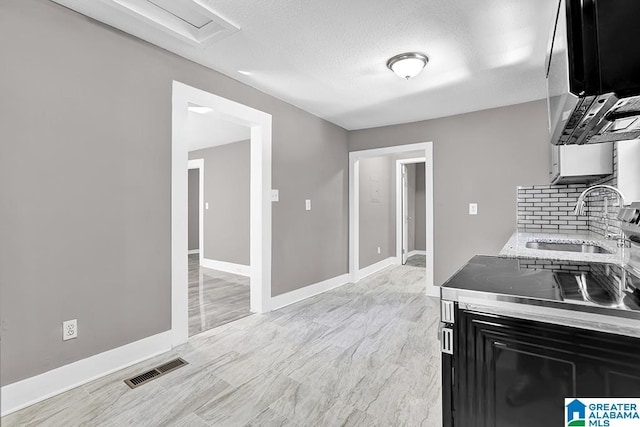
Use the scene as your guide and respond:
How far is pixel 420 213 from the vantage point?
24.7ft

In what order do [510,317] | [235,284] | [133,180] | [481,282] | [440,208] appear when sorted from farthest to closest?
[235,284], [440,208], [133,180], [481,282], [510,317]

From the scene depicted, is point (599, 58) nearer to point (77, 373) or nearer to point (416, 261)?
point (77, 373)

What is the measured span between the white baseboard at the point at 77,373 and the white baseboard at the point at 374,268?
303 cm

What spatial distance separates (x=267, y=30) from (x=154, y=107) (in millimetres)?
1003

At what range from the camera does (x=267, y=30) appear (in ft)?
6.86

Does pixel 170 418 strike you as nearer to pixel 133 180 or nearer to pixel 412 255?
pixel 133 180

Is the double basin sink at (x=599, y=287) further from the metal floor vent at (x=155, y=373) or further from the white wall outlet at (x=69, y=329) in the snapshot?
the white wall outlet at (x=69, y=329)

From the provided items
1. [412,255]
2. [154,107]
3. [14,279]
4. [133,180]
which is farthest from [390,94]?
[412,255]

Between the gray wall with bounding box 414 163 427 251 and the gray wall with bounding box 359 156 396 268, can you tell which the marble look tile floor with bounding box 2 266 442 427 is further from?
the gray wall with bounding box 414 163 427 251

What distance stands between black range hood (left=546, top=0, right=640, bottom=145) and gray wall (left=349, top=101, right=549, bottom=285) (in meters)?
2.67

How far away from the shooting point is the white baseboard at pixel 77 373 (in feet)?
5.49

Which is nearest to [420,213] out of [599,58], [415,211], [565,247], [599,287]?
[415,211]

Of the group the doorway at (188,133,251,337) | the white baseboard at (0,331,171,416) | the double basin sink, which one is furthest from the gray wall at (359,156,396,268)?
the double basin sink

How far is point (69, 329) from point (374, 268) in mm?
4263
